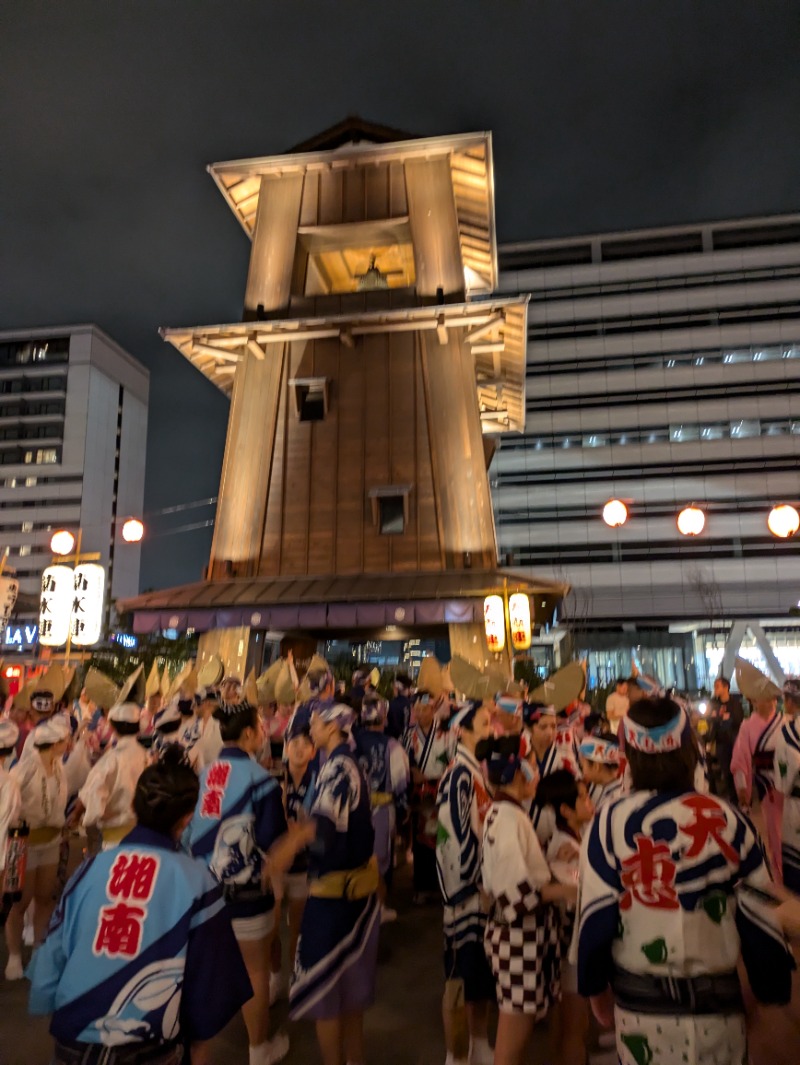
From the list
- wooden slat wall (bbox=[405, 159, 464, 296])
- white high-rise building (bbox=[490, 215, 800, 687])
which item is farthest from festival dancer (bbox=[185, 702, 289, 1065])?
white high-rise building (bbox=[490, 215, 800, 687])

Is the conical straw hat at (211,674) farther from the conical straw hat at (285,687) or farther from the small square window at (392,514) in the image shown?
the small square window at (392,514)

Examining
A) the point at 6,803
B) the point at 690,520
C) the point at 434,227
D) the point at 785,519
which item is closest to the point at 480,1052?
the point at 6,803

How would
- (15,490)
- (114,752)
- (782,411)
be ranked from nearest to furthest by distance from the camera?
(114,752)
(782,411)
(15,490)

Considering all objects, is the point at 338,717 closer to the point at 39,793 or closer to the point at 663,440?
the point at 39,793

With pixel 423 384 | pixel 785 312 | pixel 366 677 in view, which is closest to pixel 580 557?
pixel 785 312

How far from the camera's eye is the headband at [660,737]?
248 centimetres

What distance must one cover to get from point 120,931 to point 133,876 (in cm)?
17

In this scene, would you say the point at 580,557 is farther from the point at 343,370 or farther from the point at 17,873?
the point at 17,873

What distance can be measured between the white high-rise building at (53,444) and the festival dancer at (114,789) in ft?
207

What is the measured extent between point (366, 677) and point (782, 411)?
36995mm

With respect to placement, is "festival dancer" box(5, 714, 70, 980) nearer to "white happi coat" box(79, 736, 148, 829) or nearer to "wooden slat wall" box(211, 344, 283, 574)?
"white happi coat" box(79, 736, 148, 829)

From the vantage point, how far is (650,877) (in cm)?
239

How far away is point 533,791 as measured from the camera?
386 cm

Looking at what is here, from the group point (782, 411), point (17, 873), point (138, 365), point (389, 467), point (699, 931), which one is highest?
point (138, 365)
